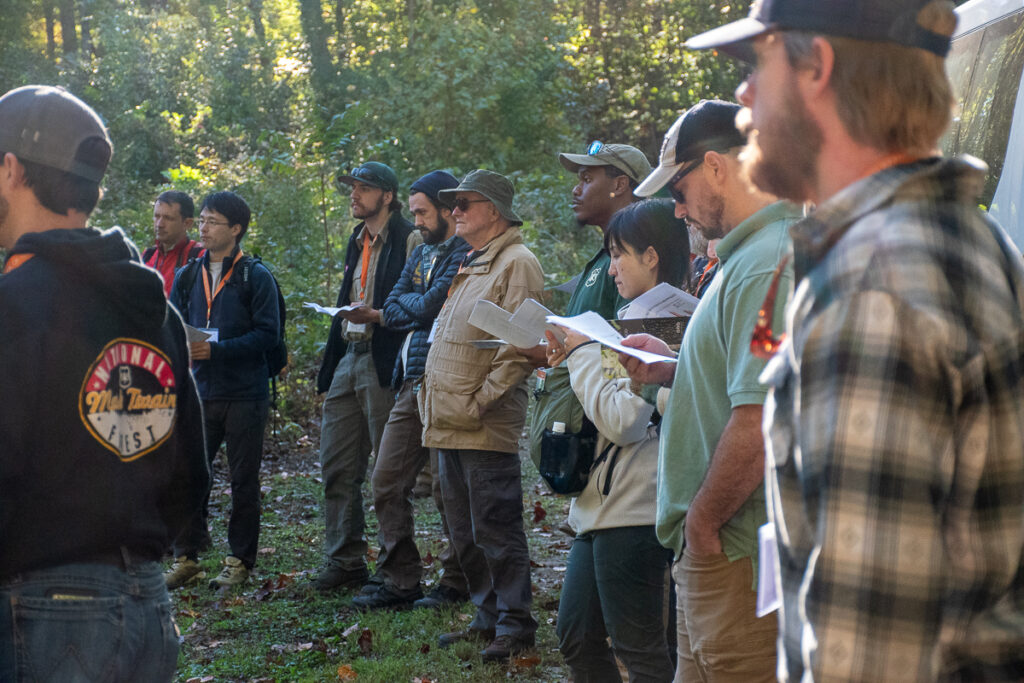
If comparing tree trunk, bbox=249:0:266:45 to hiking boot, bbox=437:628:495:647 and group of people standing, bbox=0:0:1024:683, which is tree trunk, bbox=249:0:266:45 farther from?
group of people standing, bbox=0:0:1024:683

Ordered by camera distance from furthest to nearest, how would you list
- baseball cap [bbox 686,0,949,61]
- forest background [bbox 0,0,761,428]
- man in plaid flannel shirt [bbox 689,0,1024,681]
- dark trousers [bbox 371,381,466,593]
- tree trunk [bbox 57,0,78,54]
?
tree trunk [bbox 57,0,78,54], forest background [bbox 0,0,761,428], dark trousers [bbox 371,381,466,593], baseball cap [bbox 686,0,949,61], man in plaid flannel shirt [bbox 689,0,1024,681]

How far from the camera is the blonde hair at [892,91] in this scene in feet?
4.88

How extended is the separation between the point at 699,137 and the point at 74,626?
81.0 inches

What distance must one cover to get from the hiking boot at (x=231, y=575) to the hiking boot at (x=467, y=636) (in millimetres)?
1848

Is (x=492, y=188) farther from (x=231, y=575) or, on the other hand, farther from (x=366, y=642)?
(x=231, y=575)

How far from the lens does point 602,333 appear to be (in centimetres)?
318

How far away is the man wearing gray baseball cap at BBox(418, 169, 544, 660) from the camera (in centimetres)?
547

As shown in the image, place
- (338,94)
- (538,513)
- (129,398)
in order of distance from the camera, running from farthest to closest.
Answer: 1. (338,94)
2. (538,513)
3. (129,398)

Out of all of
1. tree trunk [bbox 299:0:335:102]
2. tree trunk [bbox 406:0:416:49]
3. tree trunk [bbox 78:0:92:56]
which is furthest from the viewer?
tree trunk [bbox 78:0:92:56]

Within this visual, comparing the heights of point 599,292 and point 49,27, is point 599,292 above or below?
below

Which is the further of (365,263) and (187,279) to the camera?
(187,279)

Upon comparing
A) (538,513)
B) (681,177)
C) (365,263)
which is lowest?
(538,513)

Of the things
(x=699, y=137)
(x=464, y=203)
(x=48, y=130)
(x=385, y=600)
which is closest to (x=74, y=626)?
(x=48, y=130)

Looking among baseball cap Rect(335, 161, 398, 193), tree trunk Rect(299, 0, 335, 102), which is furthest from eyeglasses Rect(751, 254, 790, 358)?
tree trunk Rect(299, 0, 335, 102)
